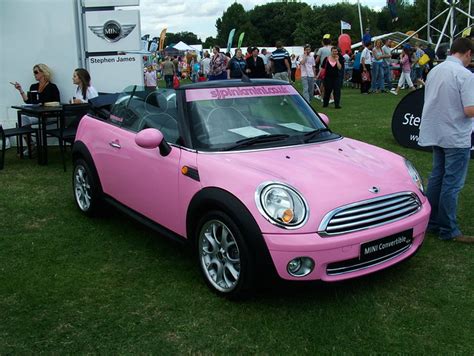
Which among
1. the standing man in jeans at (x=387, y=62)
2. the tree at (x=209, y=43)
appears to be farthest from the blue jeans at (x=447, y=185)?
the tree at (x=209, y=43)

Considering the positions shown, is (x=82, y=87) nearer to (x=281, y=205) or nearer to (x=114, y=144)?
(x=114, y=144)

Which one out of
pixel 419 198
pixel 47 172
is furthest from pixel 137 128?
pixel 47 172

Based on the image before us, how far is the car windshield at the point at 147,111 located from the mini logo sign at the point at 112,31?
4.90 meters

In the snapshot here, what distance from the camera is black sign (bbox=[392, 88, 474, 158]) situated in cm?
866

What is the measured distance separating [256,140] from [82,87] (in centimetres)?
534

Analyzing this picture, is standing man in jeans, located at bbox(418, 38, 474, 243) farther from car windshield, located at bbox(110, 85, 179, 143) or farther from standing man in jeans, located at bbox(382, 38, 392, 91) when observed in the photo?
standing man in jeans, located at bbox(382, 38, 392, 91)

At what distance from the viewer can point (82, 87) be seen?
8.52 meters

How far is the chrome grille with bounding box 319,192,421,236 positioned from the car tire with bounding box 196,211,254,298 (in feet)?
1.83

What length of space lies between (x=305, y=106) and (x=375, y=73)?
53.5 feet

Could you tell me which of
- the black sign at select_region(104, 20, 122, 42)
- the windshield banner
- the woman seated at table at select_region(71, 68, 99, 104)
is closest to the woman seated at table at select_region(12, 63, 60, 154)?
the woman seated at table at select_region(71, 68, 99, 104)

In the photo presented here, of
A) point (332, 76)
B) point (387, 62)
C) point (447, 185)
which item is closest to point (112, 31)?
point (332, 76)

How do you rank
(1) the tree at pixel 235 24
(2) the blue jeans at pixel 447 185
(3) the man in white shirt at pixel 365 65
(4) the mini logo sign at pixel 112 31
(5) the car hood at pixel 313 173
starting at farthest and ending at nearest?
(1) the tree at pixel 235 24
(3) the man in white shirt at pixel 365 65
(4) the mini logo sign at pixel 112 31
(2) the blue jeans at pixel 447 185
(5) the car hood at pixel 313 173

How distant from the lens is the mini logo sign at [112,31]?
382 inches

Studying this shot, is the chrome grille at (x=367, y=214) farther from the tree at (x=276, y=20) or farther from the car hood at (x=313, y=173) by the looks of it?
the tree at (x=276, y=20)
